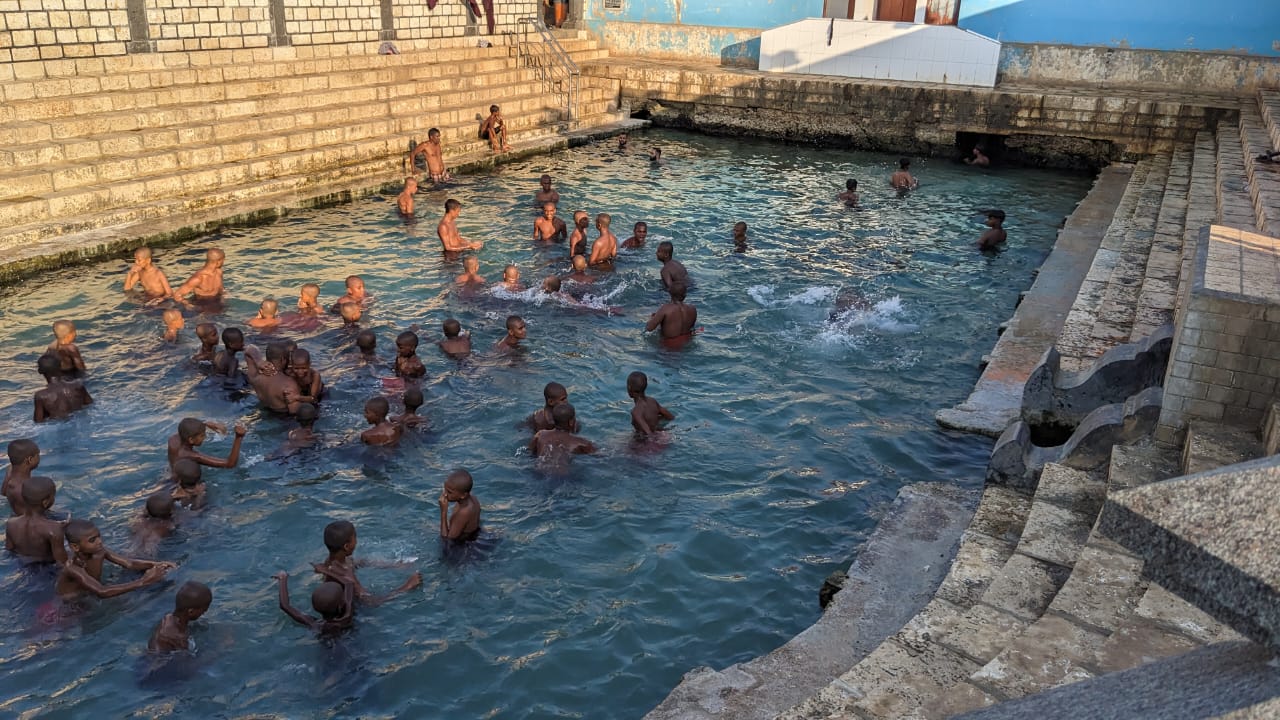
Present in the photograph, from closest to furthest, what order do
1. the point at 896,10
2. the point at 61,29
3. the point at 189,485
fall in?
1. the point at 189,485
2. the point at 61,29
3. the point at 896,10

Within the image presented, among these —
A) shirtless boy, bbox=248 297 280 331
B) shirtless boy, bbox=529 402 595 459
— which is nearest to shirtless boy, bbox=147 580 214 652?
shirtless boy, bbox=529 402 595 459

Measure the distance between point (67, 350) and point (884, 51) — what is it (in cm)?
2085

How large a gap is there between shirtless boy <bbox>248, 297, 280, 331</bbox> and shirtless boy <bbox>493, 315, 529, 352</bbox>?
2534 millimetres

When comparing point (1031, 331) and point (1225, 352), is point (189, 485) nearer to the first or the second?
point (1225, 352)

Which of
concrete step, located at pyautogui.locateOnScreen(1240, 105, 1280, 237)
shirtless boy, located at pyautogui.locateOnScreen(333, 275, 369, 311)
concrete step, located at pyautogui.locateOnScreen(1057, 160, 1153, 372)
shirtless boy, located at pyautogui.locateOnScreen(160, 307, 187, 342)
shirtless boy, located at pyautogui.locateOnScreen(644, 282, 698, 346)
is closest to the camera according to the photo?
concrete step, located at pyautogui.locateOnScreen(1057, 160, 1153, 372)

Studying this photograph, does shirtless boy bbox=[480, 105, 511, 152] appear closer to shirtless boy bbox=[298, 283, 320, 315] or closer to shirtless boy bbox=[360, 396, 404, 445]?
shirtless boy bbox=[298, 283, 320, 315]

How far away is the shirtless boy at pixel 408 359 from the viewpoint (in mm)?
9734

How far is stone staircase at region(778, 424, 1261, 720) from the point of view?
186 inches

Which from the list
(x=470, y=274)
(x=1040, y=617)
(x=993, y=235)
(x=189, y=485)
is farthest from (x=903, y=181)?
(x=189, y=485)

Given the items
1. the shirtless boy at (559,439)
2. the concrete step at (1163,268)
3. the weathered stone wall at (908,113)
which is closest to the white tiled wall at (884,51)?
the weathered stone wall at (908,113)

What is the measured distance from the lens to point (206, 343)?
32.7 ft

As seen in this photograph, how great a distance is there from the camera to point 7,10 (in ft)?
48.7

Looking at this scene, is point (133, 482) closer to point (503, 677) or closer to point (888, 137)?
point (503, 677)

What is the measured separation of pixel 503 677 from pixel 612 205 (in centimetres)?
1269
